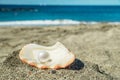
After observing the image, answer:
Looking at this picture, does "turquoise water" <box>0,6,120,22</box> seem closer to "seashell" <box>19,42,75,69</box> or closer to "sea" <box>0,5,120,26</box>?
"sea" <box>0,5,120,26</box>

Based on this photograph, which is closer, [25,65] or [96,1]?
[25,65]

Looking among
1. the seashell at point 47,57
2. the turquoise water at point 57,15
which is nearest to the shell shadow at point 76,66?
the seashell at point 47,57

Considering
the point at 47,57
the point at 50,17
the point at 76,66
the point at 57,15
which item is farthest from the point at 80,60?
the point at 57,15

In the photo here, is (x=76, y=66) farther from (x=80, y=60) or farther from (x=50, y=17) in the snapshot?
(x=50, y=17)

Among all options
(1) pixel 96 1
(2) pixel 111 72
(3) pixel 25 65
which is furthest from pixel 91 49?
(1) pixel 96 1

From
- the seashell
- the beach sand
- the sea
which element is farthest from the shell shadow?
the sea

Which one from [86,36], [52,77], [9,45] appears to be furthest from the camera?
[86,36]

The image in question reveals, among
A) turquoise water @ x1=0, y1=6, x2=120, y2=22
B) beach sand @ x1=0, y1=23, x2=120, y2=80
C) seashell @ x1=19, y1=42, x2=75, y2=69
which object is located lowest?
turquoise water @ x1=0, y1=6, x2=120, y2=22

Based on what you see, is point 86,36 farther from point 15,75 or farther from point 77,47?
point 15,75

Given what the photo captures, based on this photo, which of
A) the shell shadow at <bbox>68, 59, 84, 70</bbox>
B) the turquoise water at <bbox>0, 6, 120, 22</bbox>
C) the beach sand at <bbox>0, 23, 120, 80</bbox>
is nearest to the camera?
the beach sand at <bbox>0, 23, 120, 80</bbox>
